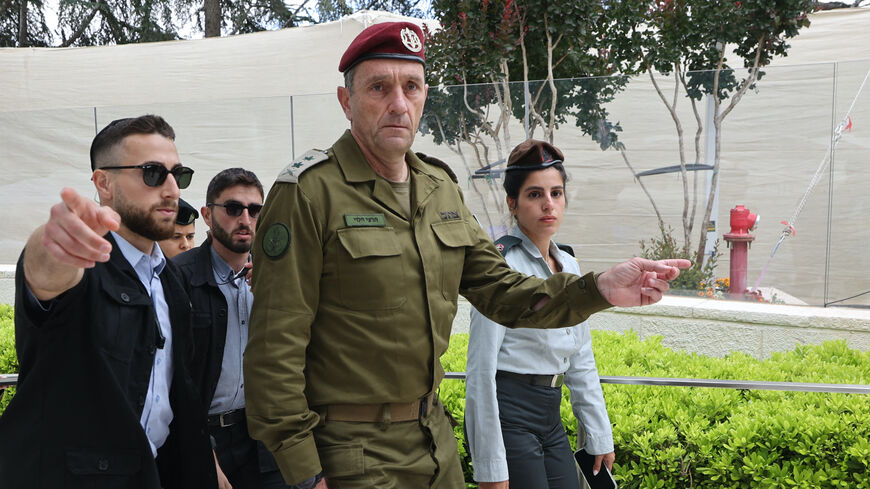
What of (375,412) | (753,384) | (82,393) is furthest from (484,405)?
(82,393)

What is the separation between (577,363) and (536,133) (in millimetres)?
4952

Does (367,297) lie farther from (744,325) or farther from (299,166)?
(744,325)

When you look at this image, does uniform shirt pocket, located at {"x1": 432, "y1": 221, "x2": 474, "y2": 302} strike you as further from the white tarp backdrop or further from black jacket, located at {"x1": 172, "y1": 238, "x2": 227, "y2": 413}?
the white tarp backdrop

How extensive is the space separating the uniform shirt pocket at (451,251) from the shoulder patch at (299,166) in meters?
0.39

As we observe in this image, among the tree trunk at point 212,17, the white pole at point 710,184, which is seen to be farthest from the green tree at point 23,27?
the white pole at point 710,184

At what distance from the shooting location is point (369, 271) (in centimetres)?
196

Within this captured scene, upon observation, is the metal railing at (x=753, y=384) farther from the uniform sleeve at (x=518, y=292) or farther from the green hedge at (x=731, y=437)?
the uniform sleeve at (x=518, y=292)

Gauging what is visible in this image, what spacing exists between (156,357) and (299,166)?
2.20 feet

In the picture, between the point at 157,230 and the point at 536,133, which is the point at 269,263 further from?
the point at 536,133

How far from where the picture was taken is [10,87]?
46.0ft

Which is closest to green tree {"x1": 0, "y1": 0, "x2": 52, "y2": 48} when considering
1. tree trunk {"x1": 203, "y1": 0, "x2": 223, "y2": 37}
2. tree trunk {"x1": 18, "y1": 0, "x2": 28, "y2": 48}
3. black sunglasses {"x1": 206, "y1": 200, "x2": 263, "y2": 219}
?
tree trunk {"x1": 18, "y1": 0, "x2": 28, "y2": 48}

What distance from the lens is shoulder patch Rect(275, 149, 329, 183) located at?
195cm

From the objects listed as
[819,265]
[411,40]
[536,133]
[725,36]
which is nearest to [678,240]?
[819,265]

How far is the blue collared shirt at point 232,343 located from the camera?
106 inches
